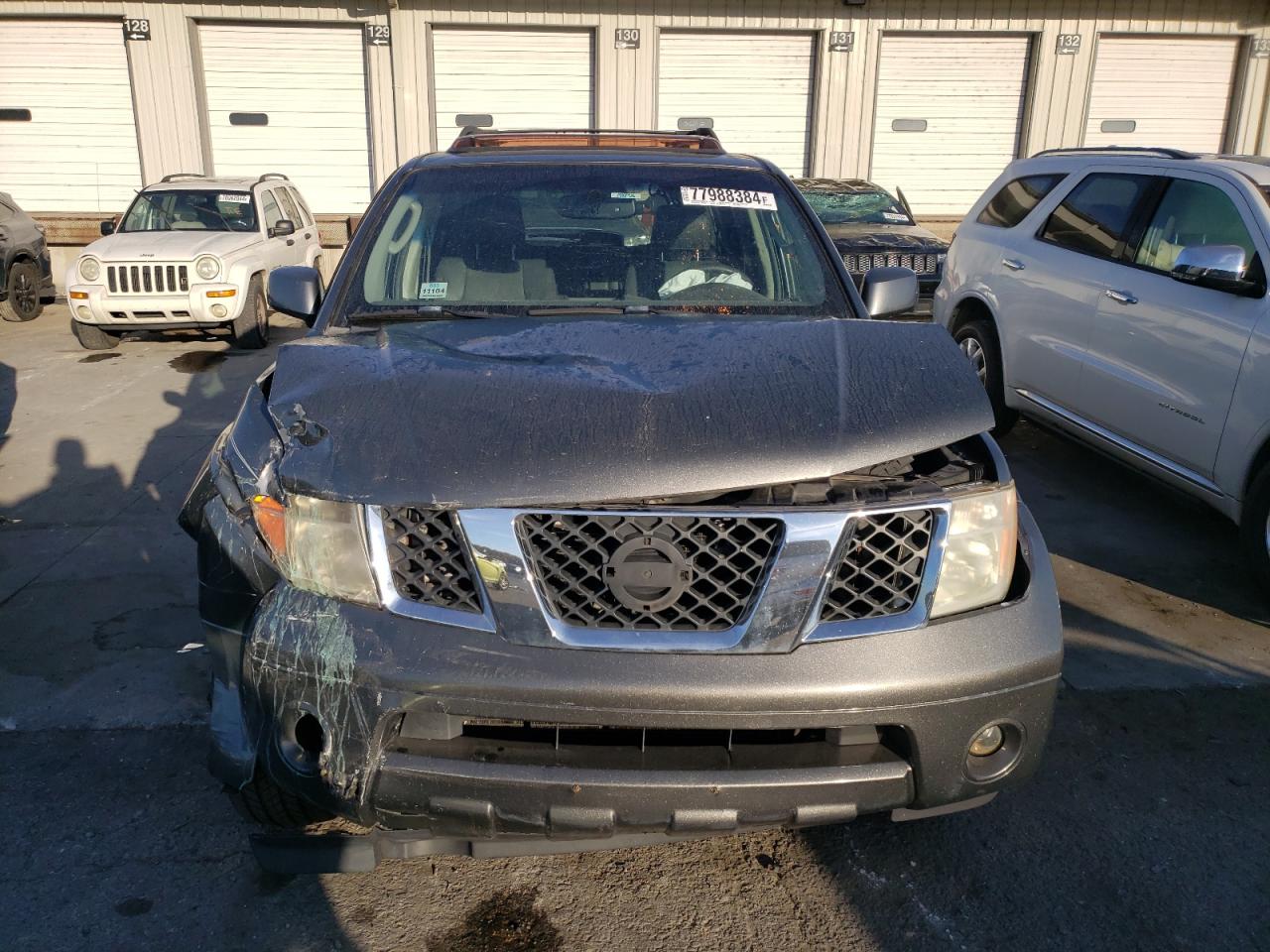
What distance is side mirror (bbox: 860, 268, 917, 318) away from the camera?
138 inches

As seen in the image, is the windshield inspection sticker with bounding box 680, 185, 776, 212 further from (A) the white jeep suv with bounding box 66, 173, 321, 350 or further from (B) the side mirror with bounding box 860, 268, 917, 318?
(A) the white jeep suv with bounding box 66, 173, 321, 350

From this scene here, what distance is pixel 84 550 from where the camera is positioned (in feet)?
16.5

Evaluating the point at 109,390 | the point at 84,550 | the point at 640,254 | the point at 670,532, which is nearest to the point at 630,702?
the point at 670,532

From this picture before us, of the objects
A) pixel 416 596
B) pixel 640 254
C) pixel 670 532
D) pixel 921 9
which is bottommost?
pixel 416 596

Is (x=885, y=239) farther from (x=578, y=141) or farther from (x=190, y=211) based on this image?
(x=190, y=211)

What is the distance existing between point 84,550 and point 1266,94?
18401mm

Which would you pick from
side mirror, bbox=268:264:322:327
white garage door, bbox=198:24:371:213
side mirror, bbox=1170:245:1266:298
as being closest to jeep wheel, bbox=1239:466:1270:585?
side mirror, bbox=1170:245:1266:298

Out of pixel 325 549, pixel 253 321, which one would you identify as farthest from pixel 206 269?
pixel 325 549

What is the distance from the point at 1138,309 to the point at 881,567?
11.9 ft

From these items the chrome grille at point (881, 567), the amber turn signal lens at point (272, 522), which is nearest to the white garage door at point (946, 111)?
the chrome grille at point (881, 567)

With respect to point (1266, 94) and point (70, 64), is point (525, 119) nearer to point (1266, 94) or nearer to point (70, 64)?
point (70, 64)

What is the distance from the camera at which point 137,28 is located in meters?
15.1

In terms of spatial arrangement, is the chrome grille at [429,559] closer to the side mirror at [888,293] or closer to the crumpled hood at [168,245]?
the side mirror at [888,293]

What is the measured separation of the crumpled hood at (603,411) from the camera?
2.09m
